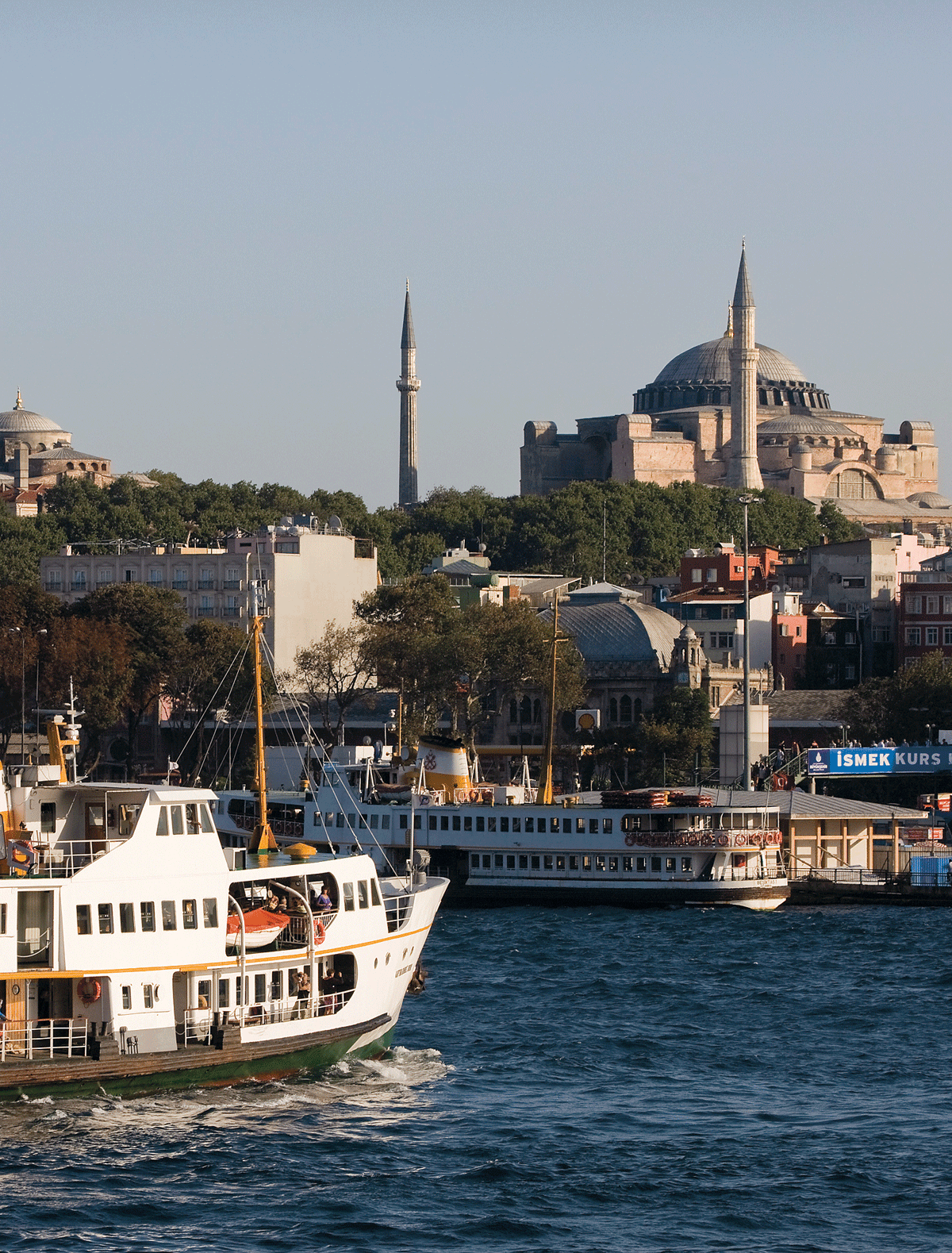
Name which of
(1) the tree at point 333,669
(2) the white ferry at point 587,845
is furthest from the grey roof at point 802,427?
(2) the white ferry at point 587,845

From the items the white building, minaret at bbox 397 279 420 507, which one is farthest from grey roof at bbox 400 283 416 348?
the white building

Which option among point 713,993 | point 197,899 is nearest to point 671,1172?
point 197,899

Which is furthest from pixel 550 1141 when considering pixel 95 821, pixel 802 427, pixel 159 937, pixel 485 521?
pixel 802 427

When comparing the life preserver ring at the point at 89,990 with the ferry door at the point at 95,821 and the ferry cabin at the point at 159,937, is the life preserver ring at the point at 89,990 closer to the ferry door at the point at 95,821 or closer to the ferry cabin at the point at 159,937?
the ferry cabin at the point at 159,937

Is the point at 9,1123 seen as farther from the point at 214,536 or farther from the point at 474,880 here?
the point at 214,536

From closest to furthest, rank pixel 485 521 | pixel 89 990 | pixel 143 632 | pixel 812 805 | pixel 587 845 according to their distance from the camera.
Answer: pixel 89 990 < pixel 587 845 < pixel 812 805 < pixel 143 632 < pixel 485 521

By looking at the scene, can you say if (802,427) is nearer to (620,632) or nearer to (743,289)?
(743,289)
